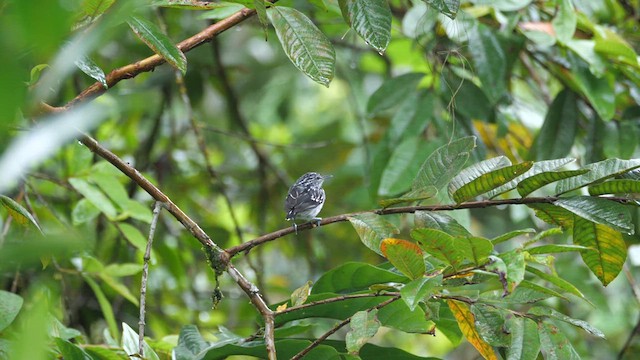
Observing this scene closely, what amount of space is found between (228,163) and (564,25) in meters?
2.62

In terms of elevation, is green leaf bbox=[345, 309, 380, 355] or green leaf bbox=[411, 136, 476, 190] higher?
green leaf bbox=[411, 136, 476, 190]

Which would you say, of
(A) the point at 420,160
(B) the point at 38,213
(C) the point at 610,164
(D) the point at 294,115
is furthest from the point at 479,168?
(D) the point at 294,115

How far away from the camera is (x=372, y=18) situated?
5.67 ft

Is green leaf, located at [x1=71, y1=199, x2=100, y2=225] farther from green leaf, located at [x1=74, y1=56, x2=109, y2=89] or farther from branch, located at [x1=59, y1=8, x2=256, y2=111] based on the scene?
green leaf, located at [x1=74, y1=56, x2=109, y2=89]

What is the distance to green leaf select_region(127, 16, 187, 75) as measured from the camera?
5.40ft

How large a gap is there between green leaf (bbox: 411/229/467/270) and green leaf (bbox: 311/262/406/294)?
11.5 inches

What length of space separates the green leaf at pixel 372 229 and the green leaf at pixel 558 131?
4.21 feet

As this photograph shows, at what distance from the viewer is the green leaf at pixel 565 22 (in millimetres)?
2646

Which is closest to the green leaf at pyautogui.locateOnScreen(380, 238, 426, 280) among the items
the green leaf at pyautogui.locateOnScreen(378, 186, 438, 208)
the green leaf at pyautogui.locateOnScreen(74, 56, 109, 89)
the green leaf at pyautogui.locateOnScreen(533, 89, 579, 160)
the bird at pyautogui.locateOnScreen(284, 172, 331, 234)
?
the green leaf at pyautogui.locateOnScreen(378, 186, 438, 208)

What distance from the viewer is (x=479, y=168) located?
1695 millimetres

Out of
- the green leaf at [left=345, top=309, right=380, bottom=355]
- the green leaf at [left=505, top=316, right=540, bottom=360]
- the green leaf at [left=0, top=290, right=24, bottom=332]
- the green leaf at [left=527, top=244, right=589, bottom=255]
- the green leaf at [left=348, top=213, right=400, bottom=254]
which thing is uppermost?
the green leaf at [left=348, top=213, right=400, bottom=254]

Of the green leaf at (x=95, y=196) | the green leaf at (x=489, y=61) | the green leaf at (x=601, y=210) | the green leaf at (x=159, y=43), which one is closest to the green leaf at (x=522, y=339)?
the green leaf at (x=601, y=210)

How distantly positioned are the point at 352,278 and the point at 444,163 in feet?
1.19

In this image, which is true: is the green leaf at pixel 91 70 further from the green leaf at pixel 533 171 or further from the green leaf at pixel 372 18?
the green leaf at pixel 533 171
